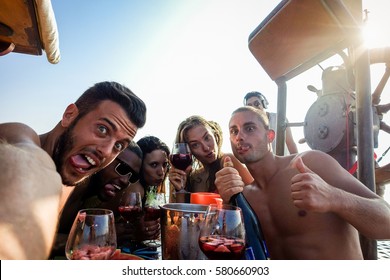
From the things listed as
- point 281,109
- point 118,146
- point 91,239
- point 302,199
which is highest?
point 281,109

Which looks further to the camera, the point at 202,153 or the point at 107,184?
the point at 202,153

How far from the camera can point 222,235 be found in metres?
0.63

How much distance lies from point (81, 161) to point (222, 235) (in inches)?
36.4

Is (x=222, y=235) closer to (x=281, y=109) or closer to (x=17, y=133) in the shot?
(x=17, y=133)

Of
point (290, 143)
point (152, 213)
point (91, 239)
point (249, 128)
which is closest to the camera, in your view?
point (91, 239)

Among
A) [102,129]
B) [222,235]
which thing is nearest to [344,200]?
[222,235]

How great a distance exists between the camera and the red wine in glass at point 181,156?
61.9 inches

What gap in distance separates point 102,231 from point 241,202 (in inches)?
19.8

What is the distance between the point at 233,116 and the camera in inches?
63.1

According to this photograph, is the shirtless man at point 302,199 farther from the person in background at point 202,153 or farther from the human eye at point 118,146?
the human eye at point 118,146

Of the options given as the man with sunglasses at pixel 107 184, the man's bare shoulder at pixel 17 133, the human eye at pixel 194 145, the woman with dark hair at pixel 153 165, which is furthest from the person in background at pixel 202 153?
the man's bare shoulder at pixel 17 133

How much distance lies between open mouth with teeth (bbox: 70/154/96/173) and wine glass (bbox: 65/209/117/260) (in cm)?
59

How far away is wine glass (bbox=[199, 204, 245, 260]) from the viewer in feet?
2.01

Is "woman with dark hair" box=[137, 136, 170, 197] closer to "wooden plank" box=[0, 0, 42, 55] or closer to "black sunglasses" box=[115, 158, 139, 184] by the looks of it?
"black sunglasses" box=[115, 158, 139, 184]
